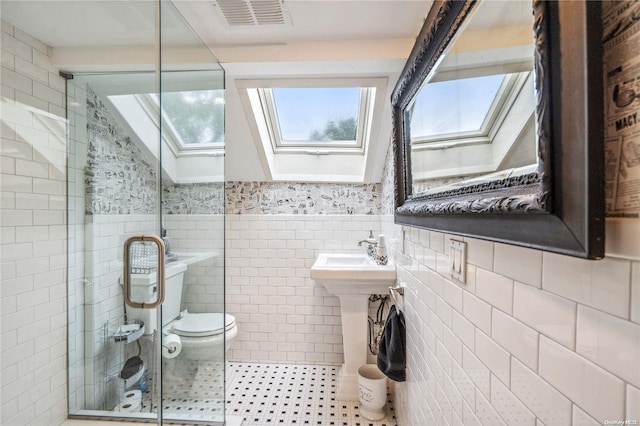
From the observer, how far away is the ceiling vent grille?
126cm

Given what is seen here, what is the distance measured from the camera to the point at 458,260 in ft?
2.81

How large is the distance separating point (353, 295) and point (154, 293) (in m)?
1.23

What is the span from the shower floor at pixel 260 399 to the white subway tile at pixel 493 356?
4.81 ft

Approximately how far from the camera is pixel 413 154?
1.25 meters

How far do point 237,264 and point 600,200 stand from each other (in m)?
2.48

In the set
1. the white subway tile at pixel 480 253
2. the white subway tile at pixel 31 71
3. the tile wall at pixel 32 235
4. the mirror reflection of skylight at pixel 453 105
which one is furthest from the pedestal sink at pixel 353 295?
the white subway tile at pixel 31 71

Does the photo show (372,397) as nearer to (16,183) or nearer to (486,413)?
(486,413)

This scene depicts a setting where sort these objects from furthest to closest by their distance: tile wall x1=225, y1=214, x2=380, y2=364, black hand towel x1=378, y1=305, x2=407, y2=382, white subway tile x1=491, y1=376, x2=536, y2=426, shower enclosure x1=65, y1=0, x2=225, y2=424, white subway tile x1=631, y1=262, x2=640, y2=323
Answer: tile wall x1=225, y1=214, x2=380, y2=364, shower enclosure x1=65, y1=0, x2=225, y2=424, black hand towel x1=378, y1=305, x2=407, y2=382, white subway tile x1=491, y1=376, x2=536, y2=426, white subway tile x1=631, y1=262, x2=640, y2=323

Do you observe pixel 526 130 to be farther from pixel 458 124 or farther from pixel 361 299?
pixel 361 299

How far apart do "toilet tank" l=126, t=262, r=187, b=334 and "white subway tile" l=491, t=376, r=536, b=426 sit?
5.14ft

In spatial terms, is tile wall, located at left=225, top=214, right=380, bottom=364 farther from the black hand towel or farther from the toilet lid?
the black hand towel

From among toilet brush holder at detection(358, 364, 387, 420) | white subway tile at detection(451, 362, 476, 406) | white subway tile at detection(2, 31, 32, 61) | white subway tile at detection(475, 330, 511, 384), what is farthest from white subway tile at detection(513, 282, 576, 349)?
white subway tile at detection(2, 31, 32, 61)

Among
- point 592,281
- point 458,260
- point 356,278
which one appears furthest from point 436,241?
point 356,278

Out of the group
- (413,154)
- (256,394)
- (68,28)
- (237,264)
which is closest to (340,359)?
(256,394)
